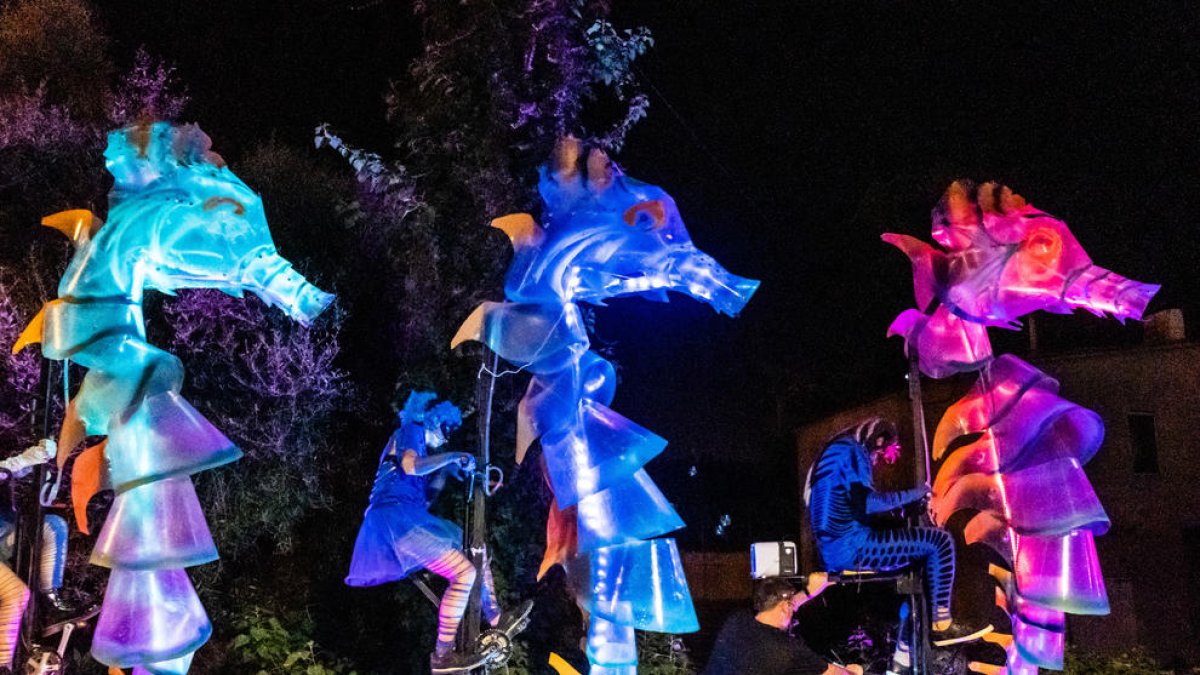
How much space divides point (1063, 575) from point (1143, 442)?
9.87 metres

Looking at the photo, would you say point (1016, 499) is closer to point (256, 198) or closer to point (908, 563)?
point (908, 563)

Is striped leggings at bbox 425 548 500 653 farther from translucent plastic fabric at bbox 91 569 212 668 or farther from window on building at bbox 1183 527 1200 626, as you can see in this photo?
window on building at bbox 1183 527 1200 626

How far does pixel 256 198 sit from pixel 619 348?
18.5 feet

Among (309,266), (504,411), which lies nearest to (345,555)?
(504,411)

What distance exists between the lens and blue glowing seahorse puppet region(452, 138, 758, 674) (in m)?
4.75

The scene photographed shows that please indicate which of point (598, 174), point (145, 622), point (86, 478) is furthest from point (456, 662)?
point (598, 174)

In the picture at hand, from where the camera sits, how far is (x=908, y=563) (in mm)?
5676

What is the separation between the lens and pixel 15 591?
15.8ft

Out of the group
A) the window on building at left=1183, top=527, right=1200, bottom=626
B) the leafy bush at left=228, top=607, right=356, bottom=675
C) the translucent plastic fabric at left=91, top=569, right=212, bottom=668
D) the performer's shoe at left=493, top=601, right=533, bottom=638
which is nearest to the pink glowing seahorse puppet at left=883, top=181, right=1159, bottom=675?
the performer's shoe at left=493, top=601, right=533, bottom=638

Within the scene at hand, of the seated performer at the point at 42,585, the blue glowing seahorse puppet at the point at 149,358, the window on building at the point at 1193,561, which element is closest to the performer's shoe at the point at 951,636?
the blue glowing seahorse puppet at the point at 149,358

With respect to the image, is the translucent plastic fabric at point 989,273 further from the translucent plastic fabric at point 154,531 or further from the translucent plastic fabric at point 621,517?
the translucent plastic fabric at point 154,531

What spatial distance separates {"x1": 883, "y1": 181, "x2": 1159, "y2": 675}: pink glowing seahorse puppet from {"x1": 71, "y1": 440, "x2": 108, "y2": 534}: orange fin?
4.50m

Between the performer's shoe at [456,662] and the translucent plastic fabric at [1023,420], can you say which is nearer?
the performer's shoe at [456,662]

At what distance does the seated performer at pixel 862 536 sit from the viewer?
5.61 m
